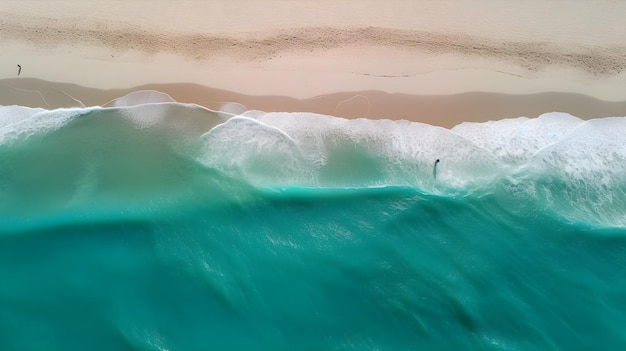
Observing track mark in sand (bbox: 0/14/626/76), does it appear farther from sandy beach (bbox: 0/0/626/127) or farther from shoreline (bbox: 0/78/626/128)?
shoreline (bbox: 0/78/626/128)

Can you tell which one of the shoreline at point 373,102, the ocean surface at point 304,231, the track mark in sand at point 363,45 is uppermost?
the track mark in sand at point 363,45

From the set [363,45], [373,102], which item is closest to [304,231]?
[373,102]

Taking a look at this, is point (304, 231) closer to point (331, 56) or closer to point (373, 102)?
point (373, 102)

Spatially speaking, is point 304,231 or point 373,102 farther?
point 373,102

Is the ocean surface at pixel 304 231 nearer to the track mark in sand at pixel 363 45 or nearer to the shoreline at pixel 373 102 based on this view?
the shoreline at pixel 373 102

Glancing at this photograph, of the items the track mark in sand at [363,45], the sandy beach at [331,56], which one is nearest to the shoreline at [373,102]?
the sandy beach at [331,56]

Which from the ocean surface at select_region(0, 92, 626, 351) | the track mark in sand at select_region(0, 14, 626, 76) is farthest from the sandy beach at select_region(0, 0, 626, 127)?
→ the ocean surface at select_region(0, 92, 626, 351)
